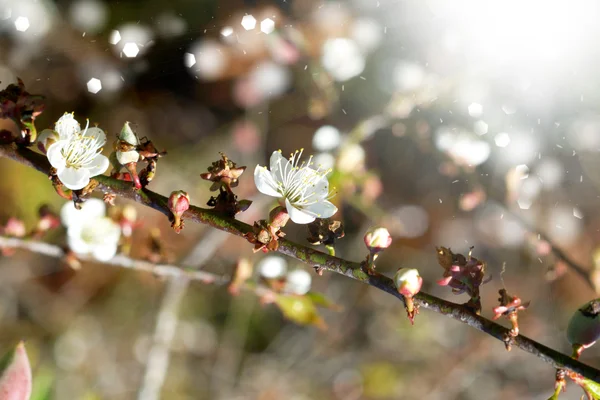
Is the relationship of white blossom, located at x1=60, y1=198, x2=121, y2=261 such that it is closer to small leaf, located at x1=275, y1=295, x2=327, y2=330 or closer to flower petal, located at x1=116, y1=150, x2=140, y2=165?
small leaf, located at x1=275, y1=295, x2=327, y2=330

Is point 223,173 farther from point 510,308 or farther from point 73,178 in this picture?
point 510,308

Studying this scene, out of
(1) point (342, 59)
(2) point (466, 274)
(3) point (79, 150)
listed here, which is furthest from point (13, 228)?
(1) point (342, 59)

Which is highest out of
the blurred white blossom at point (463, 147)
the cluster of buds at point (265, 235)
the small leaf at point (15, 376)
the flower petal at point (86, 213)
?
the blurred white blossom at point (463, 147)

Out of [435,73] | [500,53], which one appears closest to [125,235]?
[435,73]

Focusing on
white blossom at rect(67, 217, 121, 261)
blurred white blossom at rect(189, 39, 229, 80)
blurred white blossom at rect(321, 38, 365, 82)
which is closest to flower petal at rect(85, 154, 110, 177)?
white blossom at rect(67, 217, 121, 261)

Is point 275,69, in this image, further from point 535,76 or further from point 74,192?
point 74,192

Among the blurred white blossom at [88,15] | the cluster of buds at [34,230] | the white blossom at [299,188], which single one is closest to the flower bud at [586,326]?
the white blossom at [299,188]

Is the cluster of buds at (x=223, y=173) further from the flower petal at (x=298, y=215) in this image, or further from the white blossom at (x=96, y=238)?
the white blossom at (x=96, y=238)

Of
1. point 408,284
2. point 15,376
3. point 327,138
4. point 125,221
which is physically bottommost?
point 15,376
